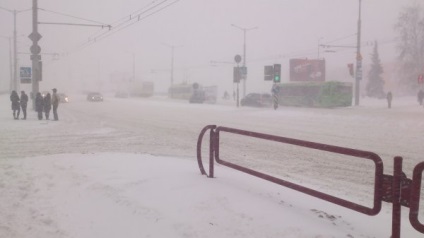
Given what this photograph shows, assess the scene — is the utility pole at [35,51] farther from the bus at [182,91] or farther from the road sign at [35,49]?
the bus at [182,91]

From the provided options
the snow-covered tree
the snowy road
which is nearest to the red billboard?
the snow-covered tree

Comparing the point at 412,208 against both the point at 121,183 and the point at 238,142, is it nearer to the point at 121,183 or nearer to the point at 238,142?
the point at 121,183

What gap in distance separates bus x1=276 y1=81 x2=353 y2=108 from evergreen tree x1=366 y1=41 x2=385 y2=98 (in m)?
31.4

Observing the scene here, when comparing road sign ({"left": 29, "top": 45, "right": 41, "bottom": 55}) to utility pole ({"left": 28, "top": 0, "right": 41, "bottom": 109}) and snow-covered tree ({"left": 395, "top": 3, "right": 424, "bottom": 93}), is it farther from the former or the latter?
snow-covered tree ({"left": 395, "top": 3, "right": 424, "bottom": 93})

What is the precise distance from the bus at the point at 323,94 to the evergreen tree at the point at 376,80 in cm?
3137

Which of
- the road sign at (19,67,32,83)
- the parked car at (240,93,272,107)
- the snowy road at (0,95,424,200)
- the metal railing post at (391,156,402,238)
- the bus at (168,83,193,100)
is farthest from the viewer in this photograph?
the bus at (168,83,193,100)

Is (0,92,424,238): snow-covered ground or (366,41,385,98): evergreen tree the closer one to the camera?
(0,92,424,238): snow-covered ground

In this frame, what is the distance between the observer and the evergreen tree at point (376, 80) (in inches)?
2763

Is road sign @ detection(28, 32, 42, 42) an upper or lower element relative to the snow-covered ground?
upper

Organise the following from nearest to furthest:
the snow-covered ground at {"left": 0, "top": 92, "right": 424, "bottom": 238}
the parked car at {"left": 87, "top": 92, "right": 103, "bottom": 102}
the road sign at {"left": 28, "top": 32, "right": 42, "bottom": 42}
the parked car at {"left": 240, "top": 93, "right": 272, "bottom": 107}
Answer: the snow-covered ground at {"left": 0, "top": 92, "right": 424, "bottom": 238}, the road sign at {"left": 28, "top": 32, "right": 42, "bottom": 42}, the parked car at {"left": 240, "top": 93, "right": 272, "bottom": 107}, the parked car at {"left": 87, "top": 92, "right": 103, "bottom": 102}

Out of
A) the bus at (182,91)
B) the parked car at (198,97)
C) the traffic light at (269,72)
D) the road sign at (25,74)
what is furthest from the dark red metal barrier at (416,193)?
the bus at (182,91)

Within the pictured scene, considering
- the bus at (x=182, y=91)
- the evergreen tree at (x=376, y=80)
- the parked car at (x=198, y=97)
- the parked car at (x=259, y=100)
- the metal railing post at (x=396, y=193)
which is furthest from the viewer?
the evergreen tree at (x=376, y=80)

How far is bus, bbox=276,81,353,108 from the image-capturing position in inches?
1606

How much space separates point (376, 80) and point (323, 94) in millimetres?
34461
